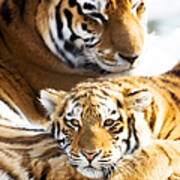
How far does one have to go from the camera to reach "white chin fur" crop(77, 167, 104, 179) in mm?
1831

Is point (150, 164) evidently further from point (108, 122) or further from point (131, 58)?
point (131, 58)

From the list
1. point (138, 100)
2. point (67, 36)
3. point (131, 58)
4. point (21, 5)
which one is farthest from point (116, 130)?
point (21, 5)

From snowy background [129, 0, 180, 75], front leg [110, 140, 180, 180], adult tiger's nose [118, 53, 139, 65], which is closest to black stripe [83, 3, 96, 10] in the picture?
adult tiger's nose [118, 53, 139, 65]

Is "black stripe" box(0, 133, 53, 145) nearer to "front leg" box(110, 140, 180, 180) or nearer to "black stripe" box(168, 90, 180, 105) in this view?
"front leg" box(110, 140, 180, 180)

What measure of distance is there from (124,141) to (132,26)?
3.03ft

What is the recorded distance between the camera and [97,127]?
6.21 feet

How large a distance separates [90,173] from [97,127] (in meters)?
→ 0.15

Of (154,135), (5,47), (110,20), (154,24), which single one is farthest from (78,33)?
(154,24)

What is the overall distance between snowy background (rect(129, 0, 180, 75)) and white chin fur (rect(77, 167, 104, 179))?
43.2 inches

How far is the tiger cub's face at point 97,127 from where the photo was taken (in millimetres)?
1854

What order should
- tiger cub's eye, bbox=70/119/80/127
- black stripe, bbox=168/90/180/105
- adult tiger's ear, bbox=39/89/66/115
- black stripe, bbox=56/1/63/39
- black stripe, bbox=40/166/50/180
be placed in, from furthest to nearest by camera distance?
black stripe, bbox=56/1/63/39 → black stripe, bbox=168/90/180/105 → adult tiger's ear, bbox=39/89/66/115 → tiger cub's eye, bbox=70/119/80/127 → black stripe, bbox=40/166/50/180

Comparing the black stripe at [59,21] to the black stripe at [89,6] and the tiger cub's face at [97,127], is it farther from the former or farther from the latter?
the tiger cub's face at [97,127]

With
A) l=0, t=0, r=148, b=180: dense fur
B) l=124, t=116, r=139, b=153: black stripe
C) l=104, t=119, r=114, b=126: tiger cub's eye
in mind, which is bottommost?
l=124, t=116, r=139, b=153: black stripe

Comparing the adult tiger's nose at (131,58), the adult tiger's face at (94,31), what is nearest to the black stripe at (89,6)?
the adult tiger's face at (94,31)
